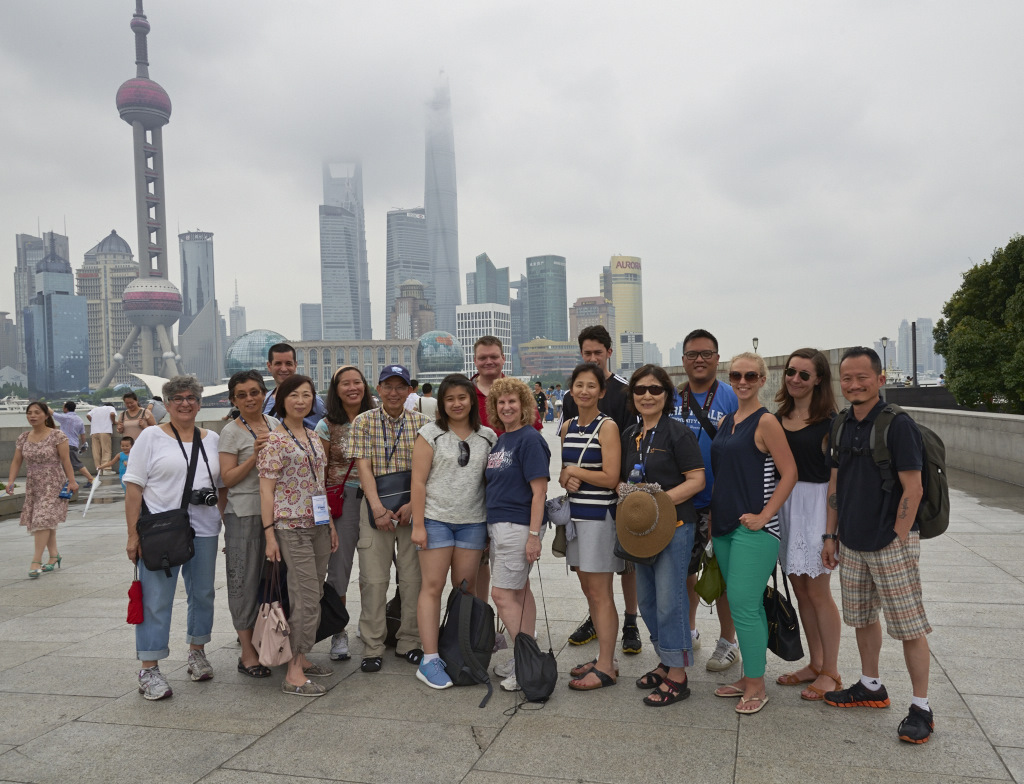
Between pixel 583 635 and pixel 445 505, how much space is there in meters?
1.35

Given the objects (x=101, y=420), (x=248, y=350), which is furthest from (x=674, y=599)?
(x=248, y=350)

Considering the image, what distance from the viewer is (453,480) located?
13.2 ft

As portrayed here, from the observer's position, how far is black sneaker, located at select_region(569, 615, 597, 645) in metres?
4.55

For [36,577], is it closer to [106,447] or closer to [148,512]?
[148,512]

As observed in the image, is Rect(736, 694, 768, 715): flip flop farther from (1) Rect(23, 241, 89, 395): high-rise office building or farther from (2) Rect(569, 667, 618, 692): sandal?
(1) Rect(23, 241, 89, 395): high-rise office building

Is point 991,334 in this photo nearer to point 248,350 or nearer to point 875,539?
point 875,539

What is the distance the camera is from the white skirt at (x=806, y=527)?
358 centimetres

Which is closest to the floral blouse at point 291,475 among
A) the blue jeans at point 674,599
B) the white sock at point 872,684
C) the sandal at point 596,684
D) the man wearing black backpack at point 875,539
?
the sandal at point 596,684

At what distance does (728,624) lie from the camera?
13.6 feet

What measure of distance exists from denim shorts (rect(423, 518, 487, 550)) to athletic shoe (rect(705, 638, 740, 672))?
1448 mm

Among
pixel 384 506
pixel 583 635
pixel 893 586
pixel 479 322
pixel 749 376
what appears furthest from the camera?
pixel 479 322

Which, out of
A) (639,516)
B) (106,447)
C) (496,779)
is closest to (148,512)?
(496,779)

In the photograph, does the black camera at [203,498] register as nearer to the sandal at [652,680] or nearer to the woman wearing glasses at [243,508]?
the woman wearing glasses at [243,508]

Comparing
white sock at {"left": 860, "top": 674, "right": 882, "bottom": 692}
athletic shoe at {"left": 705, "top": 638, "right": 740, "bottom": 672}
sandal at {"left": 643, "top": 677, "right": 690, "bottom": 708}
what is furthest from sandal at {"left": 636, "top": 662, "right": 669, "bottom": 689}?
white sock at {"left": 860, "top": 674, "right": 882, "bottom": 692}
